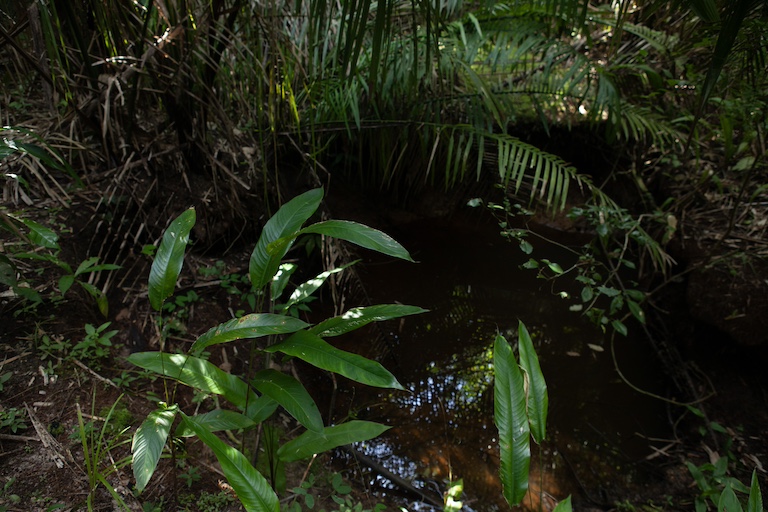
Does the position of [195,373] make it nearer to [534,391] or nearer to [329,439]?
[329,439]

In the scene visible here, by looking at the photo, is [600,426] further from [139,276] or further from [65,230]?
[65,230]

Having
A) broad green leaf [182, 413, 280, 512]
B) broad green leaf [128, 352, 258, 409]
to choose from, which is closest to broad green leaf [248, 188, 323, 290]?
broad green leaf [128, 352, 258, 409]

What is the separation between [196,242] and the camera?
1.94m

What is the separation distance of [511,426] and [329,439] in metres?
0.44

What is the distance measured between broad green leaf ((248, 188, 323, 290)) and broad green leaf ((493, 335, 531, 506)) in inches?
21.6

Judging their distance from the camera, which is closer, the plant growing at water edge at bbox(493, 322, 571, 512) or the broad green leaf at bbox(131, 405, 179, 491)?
the broad green leaf at bbox(131, 405, 179, 491)

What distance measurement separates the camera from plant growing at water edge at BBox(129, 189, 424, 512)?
89 cm

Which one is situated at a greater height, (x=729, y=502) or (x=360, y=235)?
(x=360, y=235)

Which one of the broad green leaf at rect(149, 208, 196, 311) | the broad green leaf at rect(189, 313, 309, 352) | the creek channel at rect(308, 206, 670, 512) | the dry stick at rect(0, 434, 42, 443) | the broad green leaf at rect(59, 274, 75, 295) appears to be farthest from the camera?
the creek channel at rect(308, 206, 670, 512)

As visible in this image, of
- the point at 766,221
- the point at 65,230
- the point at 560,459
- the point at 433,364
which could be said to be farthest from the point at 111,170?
the point at 766,221

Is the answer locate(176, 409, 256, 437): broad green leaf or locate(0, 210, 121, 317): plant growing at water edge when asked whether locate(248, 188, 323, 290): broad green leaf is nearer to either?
locate(176, 409, 256, 437): broad green leaf

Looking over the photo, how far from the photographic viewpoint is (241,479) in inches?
35.2

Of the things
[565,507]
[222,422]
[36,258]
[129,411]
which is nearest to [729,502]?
[565,507]

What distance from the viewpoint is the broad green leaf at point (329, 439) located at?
3.67ft
